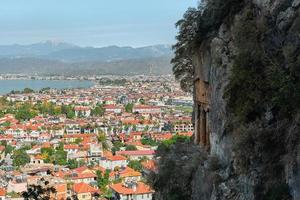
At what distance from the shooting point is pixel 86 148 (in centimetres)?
6034

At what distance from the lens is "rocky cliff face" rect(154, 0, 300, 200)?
9.37m

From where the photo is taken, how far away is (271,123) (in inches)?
395

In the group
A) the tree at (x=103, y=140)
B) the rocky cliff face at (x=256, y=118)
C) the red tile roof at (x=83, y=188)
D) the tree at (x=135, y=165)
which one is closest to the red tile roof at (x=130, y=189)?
the red tile roof at (x=83, y=188)

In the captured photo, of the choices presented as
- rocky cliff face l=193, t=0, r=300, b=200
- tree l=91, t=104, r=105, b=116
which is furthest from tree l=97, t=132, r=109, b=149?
rocky cliff face l=193, t=0, r=300, b=200

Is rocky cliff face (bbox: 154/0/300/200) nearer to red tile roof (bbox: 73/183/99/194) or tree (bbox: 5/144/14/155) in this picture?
red tile roof (bbox: 73/183/99/194)

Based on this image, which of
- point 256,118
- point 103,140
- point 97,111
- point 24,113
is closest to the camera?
point 256,118

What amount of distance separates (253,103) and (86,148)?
5058 centimetres

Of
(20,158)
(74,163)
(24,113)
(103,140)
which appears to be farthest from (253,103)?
(24,113)

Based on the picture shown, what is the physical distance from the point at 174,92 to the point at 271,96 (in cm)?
13422

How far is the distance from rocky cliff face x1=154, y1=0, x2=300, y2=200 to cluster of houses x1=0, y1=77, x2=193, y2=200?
846 centimetres

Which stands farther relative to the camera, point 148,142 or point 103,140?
point 103,140

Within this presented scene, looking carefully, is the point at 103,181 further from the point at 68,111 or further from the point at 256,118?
the point at 68,111

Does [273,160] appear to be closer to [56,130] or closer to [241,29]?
[241,29]

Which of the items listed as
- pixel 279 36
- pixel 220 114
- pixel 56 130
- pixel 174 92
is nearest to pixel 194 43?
pixel 220 114
